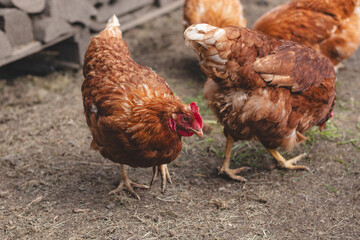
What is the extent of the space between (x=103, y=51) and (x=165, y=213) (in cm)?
144

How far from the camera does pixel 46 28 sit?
4.60 m

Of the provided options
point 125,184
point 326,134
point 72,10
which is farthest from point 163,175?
point 72,10

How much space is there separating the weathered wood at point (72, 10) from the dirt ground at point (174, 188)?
3.43ft

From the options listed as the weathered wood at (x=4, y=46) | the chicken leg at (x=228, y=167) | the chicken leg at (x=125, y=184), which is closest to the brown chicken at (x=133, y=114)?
the chicken leg at (x=125, y=184)

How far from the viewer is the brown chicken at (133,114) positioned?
257 cm

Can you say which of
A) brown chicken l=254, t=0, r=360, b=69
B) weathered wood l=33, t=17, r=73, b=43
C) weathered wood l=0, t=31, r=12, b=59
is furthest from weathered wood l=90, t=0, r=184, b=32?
brown chicken l=254, t=0, r=360, b=69

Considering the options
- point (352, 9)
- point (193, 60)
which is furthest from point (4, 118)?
point (352, 9)

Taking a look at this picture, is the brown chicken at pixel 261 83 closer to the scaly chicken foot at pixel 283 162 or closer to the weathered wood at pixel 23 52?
the scaly chicken foot at pixel 283 162

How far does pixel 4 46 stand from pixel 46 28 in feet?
2.01

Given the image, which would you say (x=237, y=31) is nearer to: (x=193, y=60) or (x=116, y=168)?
(x=116, y=168)

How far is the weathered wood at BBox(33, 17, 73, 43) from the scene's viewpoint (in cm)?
460

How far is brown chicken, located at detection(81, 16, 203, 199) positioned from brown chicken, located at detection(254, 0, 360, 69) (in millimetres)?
1957

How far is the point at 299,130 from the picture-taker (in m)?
3.22

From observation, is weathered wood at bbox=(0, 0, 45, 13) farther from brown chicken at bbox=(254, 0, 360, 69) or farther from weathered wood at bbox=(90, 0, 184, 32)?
brown chicken at bbox=(254, 0, 360, 69)
